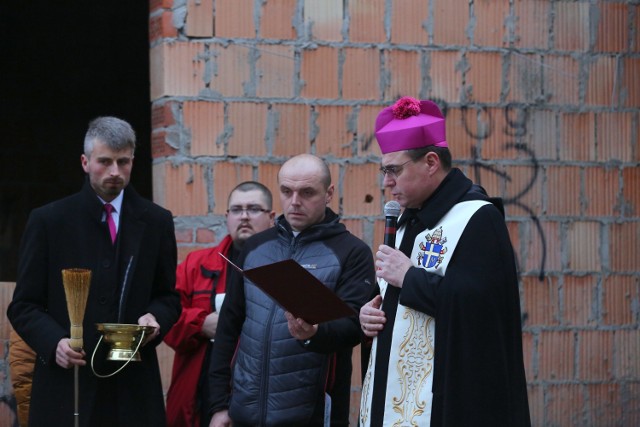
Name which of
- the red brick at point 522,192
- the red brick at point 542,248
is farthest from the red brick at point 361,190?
the red brick at point 542,248

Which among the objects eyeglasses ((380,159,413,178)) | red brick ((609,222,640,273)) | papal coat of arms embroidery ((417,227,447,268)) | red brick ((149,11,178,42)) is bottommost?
red brick ((609,222,640,273))

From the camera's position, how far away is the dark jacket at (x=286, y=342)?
500 centimetres

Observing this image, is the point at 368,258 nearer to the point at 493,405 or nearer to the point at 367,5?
the point at 493,405

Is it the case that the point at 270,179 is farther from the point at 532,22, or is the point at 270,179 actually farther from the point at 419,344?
the point at 419,344

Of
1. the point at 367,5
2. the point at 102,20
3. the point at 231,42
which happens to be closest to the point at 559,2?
the point at 367,5

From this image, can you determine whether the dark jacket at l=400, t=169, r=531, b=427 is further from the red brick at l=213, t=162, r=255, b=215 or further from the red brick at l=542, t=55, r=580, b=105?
the red brick at l=542, t=55, r=580, b=105

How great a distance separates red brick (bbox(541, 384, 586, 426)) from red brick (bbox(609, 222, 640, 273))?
798 mm

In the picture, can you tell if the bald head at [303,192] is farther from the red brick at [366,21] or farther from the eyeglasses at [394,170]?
the red brick at [366,21]

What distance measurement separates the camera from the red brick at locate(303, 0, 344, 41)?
23.4 feet

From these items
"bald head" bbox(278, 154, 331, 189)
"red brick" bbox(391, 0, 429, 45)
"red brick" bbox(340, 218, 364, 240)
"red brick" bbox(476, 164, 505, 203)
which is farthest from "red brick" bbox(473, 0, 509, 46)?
"bald head" bbox(278, 154, 331, 189)

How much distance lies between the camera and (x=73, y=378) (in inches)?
202

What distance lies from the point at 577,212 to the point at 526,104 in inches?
29.2

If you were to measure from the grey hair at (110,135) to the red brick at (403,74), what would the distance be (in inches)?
93.4

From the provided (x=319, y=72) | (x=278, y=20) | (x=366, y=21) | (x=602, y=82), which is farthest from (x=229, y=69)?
(x=602, y=82)
